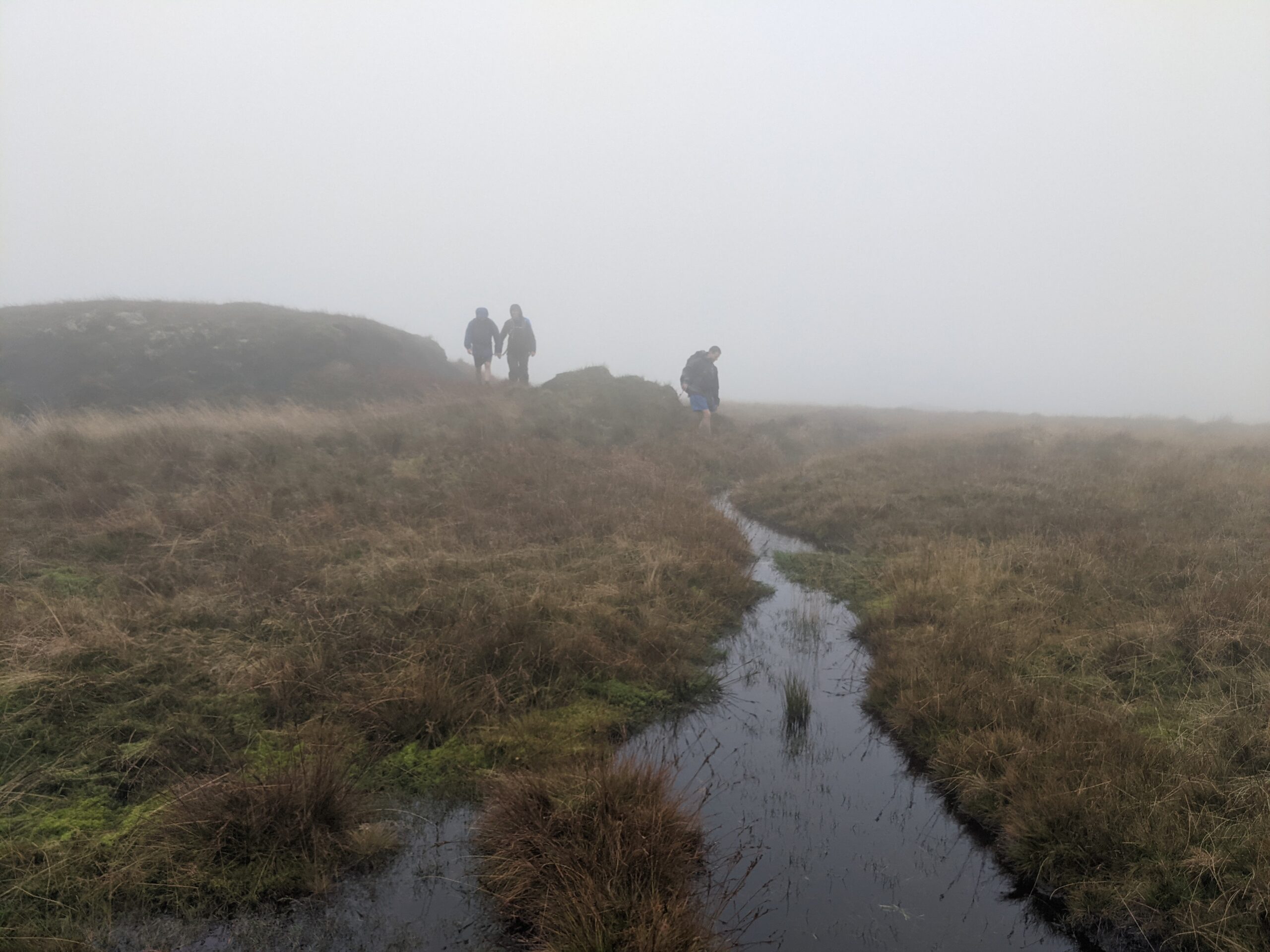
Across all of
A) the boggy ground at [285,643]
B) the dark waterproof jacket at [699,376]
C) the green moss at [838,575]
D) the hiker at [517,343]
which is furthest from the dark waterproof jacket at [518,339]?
the green moss at [838,575]

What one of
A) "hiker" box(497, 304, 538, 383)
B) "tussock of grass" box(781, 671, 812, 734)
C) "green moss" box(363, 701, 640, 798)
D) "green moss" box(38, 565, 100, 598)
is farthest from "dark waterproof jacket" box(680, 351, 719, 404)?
"green moss" box(38, 565, 100, 598)

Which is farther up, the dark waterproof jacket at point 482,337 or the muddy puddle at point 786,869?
the dark waterproof jacket at point 482,337

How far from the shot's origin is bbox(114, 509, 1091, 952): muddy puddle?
11.1ft

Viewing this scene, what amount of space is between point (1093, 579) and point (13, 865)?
9838 mm

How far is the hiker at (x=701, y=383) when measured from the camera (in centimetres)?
1845

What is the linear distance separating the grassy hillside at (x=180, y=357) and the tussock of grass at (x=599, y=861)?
17543 mm

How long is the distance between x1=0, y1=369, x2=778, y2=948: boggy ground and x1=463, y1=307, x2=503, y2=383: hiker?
9366 mm

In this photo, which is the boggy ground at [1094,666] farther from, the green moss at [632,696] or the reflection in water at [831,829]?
the green moss at [632,696]

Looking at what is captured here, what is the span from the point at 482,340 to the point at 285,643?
53.1 feet

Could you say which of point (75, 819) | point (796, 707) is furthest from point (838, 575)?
point (75, 819)

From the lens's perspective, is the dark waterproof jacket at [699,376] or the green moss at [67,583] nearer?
the green moss at [67,583]

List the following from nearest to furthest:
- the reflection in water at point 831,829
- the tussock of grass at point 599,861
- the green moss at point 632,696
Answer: the tussock of grass at point 599,861 → the reflection in water at point 831,829 → the green moss at point 632,696

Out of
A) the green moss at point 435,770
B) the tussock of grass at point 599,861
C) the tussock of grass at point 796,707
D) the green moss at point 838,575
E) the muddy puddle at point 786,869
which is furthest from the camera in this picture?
the green moss at point 838,575

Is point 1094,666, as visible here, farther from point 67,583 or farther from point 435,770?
point 67,583
